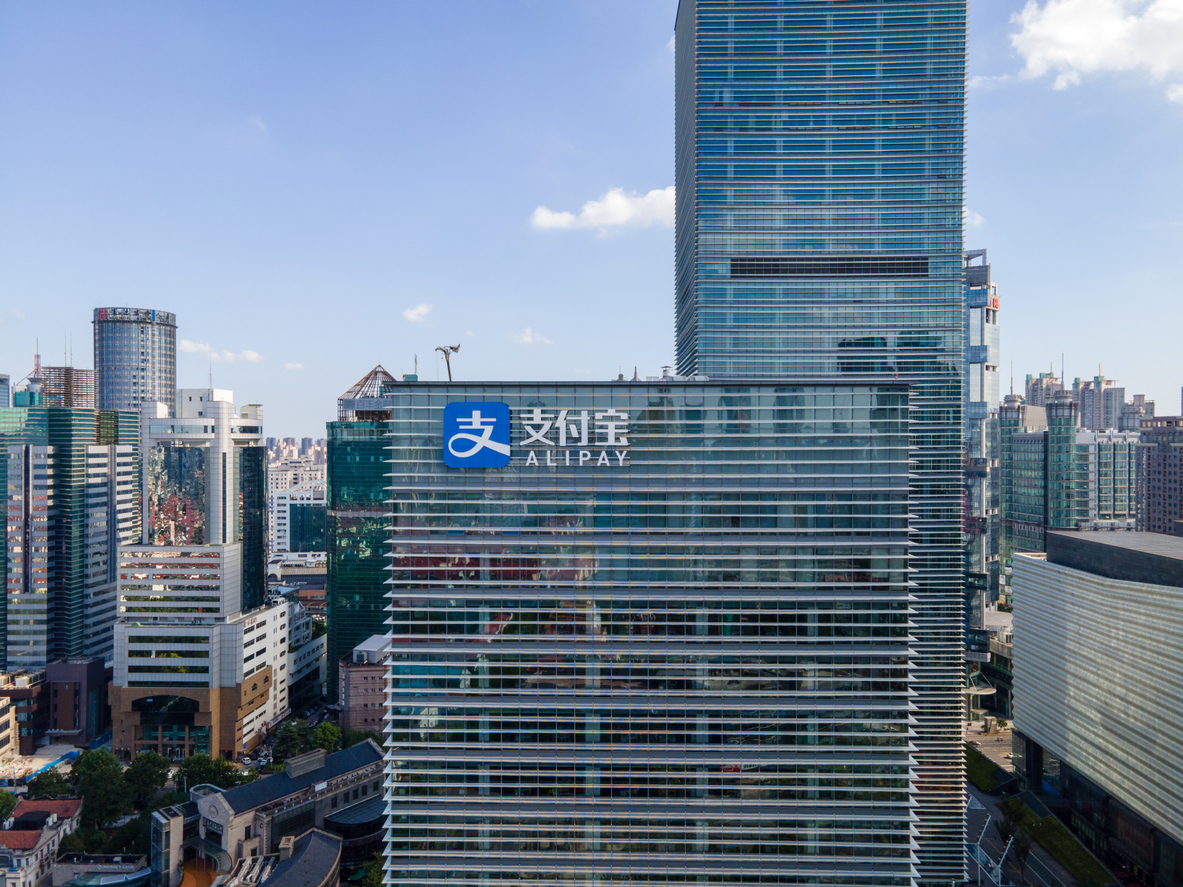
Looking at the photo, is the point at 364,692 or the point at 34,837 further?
the point at 364,692

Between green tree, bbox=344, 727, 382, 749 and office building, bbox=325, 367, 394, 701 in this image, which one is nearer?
green tree, bbox=344, 727, 382, 749

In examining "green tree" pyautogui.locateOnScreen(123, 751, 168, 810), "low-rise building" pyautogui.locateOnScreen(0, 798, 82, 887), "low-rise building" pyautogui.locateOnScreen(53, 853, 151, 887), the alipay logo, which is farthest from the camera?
"green tree" pyautogui.locateOnScreen(123, 751, 168, 810)

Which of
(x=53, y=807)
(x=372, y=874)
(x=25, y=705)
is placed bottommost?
(x=53, y=807)

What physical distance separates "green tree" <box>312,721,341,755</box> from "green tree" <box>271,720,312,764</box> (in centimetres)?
169

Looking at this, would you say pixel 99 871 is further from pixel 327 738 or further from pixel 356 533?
pixel 356 533

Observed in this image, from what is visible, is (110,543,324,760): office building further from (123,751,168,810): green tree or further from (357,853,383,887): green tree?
(357,853,383,887): green tree

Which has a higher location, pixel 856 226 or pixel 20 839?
pixel 856 226

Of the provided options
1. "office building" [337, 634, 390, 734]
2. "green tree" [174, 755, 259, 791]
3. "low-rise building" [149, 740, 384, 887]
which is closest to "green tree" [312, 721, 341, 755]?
"office building" [337, 634, 390, 734]

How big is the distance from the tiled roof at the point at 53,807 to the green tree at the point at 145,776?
272 inches

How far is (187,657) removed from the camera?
432ft

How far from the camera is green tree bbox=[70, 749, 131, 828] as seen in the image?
106 meters

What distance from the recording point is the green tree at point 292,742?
124312 mm

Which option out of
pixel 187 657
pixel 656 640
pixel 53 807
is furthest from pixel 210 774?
pixel 656 640

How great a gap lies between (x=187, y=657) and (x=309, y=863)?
212ft
